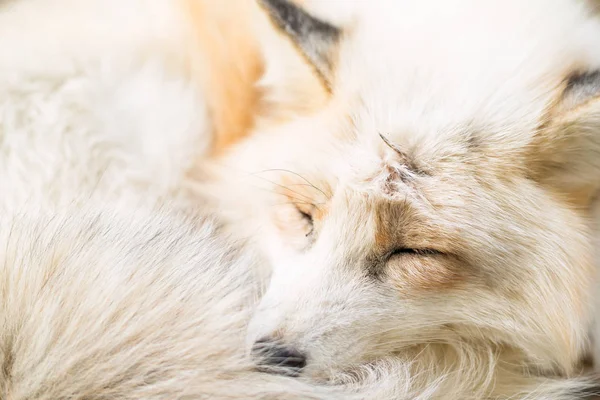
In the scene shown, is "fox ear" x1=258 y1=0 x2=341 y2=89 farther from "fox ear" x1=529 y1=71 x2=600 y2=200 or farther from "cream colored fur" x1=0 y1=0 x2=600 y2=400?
"fox ear" x1=529 y1=71 x2=600 y2=200

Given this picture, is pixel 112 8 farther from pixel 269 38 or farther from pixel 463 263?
pixel 463 263

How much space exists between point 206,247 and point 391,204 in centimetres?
30

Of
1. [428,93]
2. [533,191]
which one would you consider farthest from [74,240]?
[533,191]

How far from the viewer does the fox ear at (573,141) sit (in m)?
0.84

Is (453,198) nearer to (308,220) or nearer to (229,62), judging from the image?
(308,220)

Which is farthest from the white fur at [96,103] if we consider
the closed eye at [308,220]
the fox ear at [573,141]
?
the fox ear at [573,141]

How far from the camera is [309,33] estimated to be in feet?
3.38

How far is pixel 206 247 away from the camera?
91cm

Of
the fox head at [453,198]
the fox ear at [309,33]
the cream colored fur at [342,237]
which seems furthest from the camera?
the fox ear at [309,33]

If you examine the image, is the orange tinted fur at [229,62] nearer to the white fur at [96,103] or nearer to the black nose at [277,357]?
the white fur at [96,103]

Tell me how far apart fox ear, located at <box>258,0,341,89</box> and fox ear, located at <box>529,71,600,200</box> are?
38 cm

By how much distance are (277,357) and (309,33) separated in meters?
0.57

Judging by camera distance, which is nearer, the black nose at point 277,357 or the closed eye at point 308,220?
the black nose at point 277,357

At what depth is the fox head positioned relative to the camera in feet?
2.95
